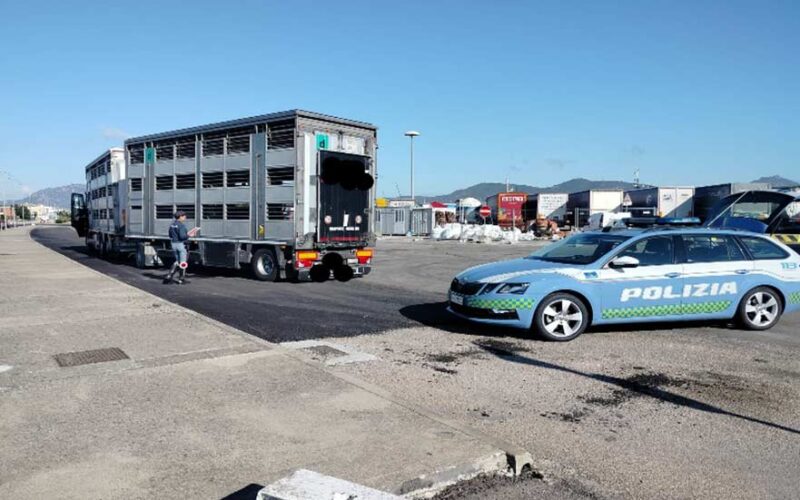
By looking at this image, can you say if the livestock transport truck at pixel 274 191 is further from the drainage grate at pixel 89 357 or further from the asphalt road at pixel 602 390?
the drainage grate at pixel 89 357

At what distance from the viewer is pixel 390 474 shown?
3467mm

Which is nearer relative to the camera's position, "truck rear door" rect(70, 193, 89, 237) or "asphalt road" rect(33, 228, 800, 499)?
"asphalt road" rect(33, 228, 800, 499)

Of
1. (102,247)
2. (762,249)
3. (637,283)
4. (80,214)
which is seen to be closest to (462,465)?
(637,283)

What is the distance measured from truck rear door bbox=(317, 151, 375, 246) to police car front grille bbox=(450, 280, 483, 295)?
5.93 meters

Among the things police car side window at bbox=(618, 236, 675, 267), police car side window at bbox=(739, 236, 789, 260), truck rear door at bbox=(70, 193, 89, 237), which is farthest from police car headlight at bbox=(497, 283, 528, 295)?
truck rear door at bbox=(70, 193, 89, 237)

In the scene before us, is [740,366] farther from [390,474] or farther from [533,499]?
[390,474]

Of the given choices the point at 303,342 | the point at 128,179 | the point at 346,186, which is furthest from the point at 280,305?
the point at 128,179

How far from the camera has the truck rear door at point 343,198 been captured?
13469mm

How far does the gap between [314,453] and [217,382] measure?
1.93 m

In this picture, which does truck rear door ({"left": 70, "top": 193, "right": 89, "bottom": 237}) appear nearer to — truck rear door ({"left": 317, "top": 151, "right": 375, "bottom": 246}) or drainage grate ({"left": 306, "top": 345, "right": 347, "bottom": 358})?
truck rear door ({"left": 317, "top": 151, "right": 375, "bottom": 246})

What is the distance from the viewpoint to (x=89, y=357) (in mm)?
6320

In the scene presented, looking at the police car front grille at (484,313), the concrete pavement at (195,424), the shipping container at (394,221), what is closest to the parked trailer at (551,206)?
the shipping container at (394,221)

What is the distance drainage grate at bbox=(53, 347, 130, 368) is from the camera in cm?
611

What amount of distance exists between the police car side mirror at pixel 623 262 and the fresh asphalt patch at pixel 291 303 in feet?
9.90
